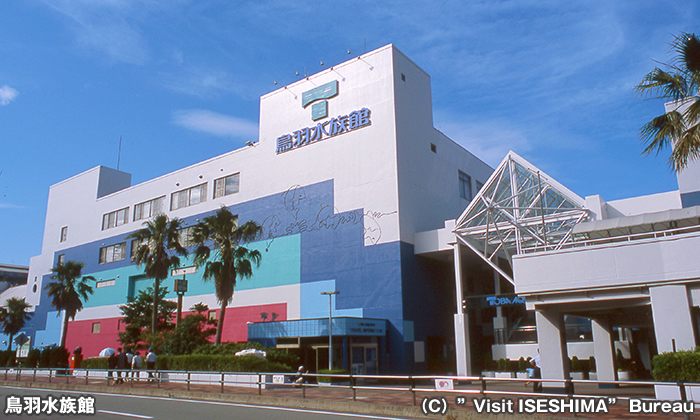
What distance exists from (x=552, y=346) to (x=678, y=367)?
4877 mm

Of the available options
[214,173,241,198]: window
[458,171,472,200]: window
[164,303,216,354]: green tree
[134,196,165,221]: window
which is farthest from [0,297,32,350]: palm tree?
A: [458,171,472,200]: window

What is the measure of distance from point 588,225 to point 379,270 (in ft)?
52.6

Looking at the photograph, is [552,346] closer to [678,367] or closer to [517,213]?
[678,367]

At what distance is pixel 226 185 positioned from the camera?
4834 cm

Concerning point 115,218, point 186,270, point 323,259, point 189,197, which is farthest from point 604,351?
point 115,218

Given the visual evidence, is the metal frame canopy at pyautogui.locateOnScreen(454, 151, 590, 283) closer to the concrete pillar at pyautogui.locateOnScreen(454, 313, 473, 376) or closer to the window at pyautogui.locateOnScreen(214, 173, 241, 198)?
the concrete pillar at pyautogui.locateOnScreen(454, 313, 473, 376)

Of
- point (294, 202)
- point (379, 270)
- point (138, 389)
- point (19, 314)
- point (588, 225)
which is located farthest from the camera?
point (19, 314)

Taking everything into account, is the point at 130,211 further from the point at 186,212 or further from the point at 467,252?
the point at 467,252

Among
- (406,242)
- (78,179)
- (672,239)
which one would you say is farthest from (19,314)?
(672,239)

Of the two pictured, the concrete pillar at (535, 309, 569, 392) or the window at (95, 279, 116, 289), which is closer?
the concrete pillar at (535, 309, 569, 392)

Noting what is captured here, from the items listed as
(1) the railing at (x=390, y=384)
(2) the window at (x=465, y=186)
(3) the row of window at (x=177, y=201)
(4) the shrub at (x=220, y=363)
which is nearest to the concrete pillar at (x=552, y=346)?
(1) the railing at (x=390, y=384)

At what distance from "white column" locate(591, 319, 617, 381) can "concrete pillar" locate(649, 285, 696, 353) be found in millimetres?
7631

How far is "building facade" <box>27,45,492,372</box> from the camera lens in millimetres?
34969

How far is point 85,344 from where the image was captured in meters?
56.3
